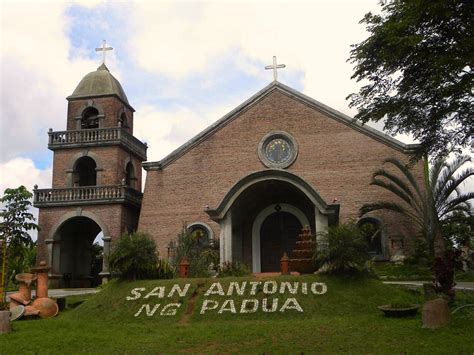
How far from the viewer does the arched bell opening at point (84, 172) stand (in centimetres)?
3147

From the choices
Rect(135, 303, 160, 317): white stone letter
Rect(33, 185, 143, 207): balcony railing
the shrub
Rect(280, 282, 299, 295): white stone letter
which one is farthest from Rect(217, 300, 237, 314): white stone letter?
Rect(33, 185, 143, 207): balcony railing

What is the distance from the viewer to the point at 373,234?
26.1 meters

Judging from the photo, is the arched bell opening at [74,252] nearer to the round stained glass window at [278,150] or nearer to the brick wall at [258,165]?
the brick wall at [258,165]

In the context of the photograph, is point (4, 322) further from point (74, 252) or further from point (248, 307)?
point (74, 252)

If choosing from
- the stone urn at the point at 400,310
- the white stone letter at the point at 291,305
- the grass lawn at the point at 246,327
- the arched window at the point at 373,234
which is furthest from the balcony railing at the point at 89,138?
the stone urn at the point at 400,310

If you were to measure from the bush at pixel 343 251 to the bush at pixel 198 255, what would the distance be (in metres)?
5.48

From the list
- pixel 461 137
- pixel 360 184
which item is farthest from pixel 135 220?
pixel 461 137

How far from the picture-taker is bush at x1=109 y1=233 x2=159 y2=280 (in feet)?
61.1

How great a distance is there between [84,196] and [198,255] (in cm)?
1010

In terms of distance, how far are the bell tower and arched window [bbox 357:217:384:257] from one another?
13.0 metres

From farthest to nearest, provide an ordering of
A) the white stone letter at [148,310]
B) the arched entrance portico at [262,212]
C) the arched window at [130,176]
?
1. the arched window at [130,176]
2. the arched entrance portico at [262,212]
3. the white stone letter at [148,310]

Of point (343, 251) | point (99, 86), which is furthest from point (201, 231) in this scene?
point (343, 251)

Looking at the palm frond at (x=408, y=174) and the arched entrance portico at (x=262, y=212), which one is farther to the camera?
the palm frond at (x=408, y=174)

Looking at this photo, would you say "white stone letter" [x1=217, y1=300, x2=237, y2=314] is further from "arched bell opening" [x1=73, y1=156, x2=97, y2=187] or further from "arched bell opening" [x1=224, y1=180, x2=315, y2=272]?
"arched bell opening" [x1=73, y1=156, x2=97, y2=187]
